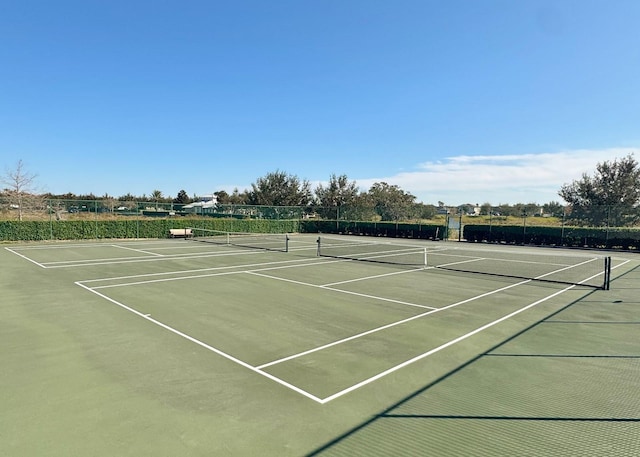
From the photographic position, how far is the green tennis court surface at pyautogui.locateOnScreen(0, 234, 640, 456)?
12.2 ft

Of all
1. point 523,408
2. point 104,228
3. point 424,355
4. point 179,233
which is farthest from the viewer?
point 179,233

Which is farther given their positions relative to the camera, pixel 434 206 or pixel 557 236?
pixel 434 206

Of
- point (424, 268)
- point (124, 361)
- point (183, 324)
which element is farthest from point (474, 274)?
point (124, 361)

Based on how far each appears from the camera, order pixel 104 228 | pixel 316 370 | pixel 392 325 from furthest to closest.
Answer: pixel 104 228, pixel 392 325, pixel 316 370

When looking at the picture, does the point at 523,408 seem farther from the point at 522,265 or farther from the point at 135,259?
the point at 135,259

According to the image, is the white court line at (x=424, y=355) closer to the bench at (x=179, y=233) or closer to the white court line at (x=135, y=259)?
the white court line at (x=135, y=259)

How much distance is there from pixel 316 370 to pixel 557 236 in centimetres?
2884

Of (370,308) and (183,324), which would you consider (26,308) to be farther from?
(370,308)

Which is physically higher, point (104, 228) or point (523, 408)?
point (104, 228)

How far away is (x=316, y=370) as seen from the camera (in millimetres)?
5375

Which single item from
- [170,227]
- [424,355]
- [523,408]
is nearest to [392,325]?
[424,355]

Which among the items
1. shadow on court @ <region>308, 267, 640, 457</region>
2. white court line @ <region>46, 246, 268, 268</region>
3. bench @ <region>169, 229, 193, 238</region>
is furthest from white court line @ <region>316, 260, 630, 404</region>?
bench @ <region>169, 229, 193, 238</region>

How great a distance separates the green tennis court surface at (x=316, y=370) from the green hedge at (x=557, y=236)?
698 inches

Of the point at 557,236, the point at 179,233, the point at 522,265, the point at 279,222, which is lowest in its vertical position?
the point at 522,265
